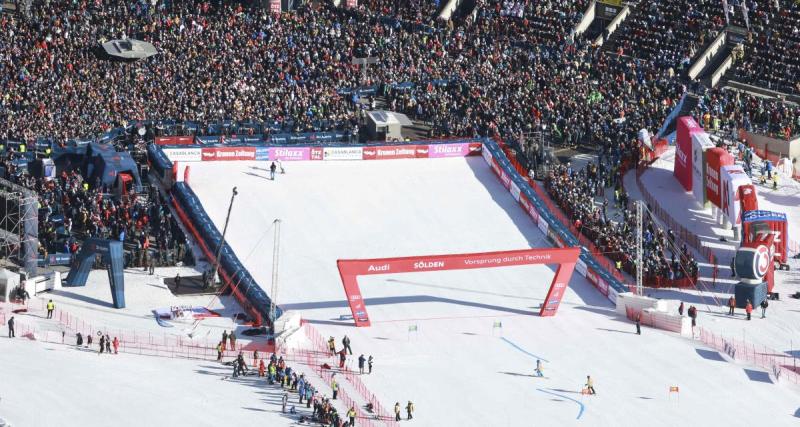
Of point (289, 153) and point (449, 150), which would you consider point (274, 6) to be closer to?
point (289, 153)

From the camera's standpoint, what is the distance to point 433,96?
99.7 m

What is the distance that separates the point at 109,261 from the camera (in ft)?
256

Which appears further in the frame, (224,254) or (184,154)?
(184,154)

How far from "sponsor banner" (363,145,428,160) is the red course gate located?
15.2 metres

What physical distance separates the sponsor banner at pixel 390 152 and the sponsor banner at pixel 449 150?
0.32 meters

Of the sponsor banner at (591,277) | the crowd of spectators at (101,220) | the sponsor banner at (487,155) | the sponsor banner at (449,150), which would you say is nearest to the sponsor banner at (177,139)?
the crowd of spectators at (101,220)

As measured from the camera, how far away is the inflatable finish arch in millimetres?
78188

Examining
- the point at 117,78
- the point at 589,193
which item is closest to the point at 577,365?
the point at 589,193

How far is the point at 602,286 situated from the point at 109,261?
19.3m

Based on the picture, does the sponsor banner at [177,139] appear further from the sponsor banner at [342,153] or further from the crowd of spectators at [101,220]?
the crowd of spectators at [101,220]

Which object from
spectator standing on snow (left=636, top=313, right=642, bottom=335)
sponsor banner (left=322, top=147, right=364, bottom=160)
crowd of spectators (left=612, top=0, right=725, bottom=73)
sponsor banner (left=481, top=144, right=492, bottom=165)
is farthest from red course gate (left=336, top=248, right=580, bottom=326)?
crowd of spectators (left=612, top=0, right=725, bottom=73)

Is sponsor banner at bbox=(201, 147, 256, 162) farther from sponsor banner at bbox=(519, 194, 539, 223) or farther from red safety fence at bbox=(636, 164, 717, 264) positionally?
red safety fence at bbox=(636, 164, 717, 264)

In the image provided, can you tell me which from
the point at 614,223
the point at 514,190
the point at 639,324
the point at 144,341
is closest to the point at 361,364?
the point at 144,341

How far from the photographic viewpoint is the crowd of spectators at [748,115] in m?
96.7
